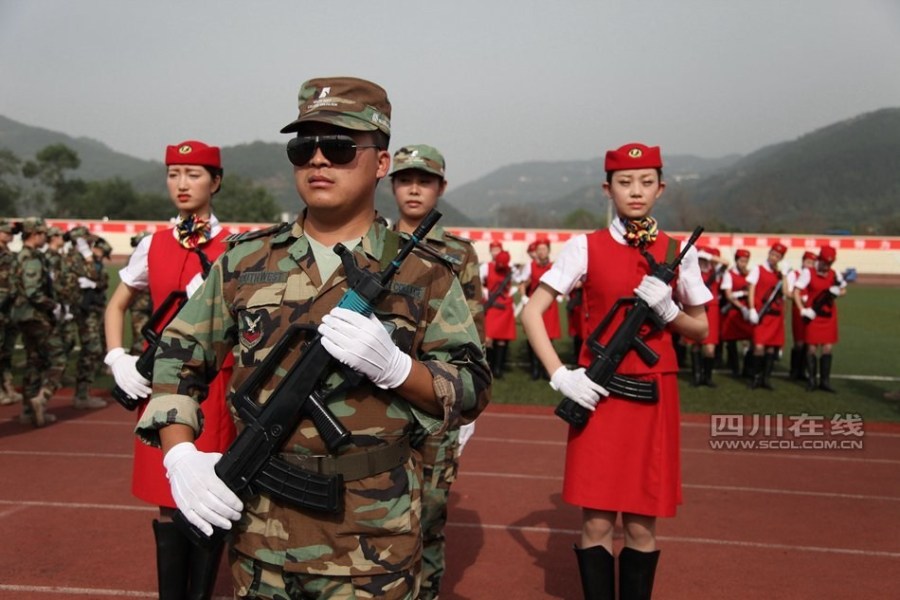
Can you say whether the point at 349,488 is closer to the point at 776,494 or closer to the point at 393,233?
the point at 393,233

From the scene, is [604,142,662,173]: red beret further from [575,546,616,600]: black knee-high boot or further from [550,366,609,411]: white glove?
[575,546,616,600]: black knee-high boot

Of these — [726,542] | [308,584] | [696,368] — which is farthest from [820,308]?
[308,584]

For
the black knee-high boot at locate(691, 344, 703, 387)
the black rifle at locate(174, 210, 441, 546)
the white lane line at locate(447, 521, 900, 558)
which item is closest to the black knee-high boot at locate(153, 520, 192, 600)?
the black rifle at locate(174, 210, 441, 546)

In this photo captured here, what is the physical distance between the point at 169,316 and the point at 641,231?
2.33 meters

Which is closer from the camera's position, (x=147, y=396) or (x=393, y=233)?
(x=393, y=233)

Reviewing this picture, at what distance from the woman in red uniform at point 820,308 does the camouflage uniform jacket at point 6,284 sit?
1053 centimetres

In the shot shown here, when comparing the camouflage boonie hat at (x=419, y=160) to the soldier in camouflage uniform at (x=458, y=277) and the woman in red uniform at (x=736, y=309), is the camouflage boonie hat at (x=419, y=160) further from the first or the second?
the woman in red uniform at (x=736, y=309)

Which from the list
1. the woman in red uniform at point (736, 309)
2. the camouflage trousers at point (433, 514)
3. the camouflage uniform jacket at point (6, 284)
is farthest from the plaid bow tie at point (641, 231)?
the woman in red uniform at point (736, 309)

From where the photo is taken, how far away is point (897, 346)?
57.1ft

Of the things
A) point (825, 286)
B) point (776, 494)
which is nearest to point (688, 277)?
point (776, 494)

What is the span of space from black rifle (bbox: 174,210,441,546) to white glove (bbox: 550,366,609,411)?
1.83m

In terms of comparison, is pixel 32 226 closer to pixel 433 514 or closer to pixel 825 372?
pixel 433 514

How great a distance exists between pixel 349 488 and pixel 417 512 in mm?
265

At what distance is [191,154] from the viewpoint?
4449mm
